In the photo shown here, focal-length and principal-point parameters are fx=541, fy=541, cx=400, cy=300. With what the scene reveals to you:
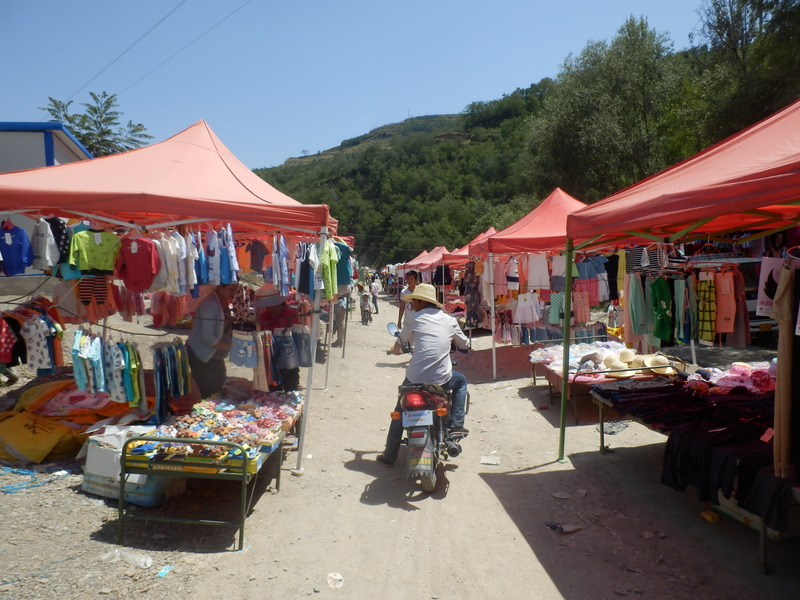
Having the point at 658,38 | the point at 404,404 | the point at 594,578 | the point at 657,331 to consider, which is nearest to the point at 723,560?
the point at 594,578

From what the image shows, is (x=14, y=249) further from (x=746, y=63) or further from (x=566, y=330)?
(x=746, y=63)

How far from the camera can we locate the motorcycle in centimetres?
470

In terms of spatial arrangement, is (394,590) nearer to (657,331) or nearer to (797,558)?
(797,558)

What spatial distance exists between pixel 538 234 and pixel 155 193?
694 cm

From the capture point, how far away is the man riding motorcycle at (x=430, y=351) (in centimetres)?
527

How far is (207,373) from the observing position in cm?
604

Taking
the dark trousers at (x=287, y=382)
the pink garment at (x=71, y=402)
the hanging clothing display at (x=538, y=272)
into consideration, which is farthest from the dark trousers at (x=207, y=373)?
the hanging clothing display at (x=538, y=272)

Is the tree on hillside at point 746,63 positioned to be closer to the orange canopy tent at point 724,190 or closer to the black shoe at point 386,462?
the orange canopy tent at point 724,190

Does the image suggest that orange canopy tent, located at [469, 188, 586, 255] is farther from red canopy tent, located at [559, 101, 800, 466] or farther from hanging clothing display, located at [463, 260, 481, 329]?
red canopy tent, located at [559, 101, 800, 466]

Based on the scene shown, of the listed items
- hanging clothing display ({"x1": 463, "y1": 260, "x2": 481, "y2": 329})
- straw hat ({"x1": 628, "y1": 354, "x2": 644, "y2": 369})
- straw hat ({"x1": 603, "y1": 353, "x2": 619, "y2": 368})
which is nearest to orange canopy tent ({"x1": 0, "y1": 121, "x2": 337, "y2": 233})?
straw hat ({"x1": 603, "y1": 353, "x2": 619, "y2": 368})

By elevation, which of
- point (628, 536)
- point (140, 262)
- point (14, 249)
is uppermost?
point (14, 249)

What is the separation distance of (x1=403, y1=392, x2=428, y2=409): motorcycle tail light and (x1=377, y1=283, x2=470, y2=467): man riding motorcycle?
0.30 meters

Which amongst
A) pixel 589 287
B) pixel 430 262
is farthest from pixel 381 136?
pixel 589 287

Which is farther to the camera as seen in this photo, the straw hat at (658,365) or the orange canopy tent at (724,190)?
the straw hat at (658,365)
